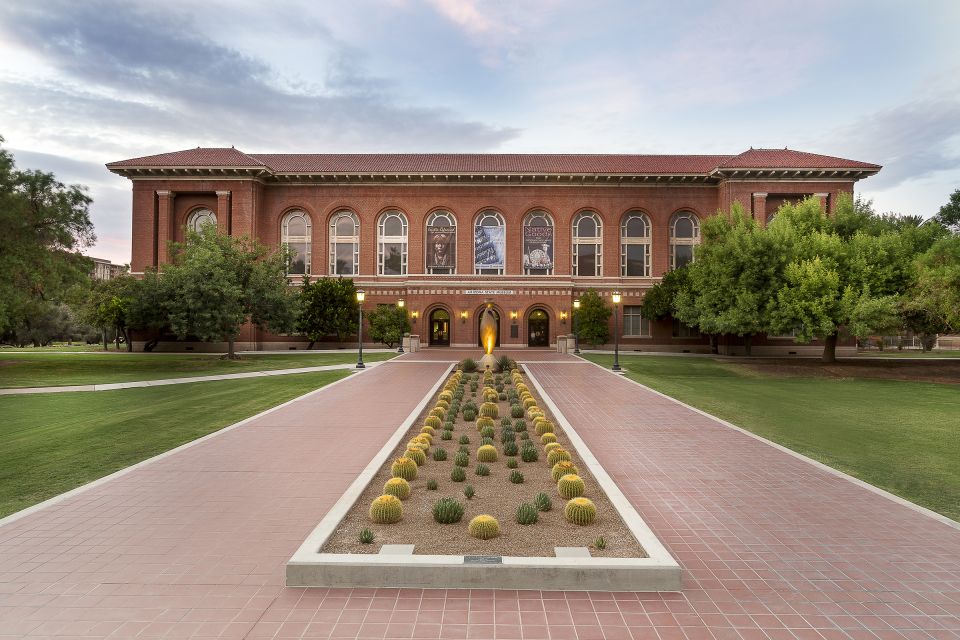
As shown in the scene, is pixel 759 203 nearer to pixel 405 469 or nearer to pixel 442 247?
pixel 442 247

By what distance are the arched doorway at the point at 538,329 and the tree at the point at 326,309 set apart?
44.7 feet

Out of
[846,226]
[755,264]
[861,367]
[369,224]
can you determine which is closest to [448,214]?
[369,224]

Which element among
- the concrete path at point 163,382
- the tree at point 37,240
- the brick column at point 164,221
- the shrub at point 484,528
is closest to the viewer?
the shrub at point 484,528

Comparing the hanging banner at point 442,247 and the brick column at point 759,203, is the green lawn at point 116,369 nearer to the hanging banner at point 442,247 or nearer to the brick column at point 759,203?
the hanging banner at point 442,247

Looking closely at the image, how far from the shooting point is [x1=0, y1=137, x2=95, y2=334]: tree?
25.1 metres

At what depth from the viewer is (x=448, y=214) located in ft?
141

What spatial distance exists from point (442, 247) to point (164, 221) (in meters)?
21.9

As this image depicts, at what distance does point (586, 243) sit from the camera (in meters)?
42.8

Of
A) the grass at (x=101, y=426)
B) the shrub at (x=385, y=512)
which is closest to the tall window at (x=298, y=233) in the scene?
the grass at (x=101, y=426)

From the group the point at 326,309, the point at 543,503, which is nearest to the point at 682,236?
the point at 326,309

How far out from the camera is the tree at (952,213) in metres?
48.5

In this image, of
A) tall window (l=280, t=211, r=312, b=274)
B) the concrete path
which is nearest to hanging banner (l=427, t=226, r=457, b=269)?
tall window (l=280, t=211, r=312, b=274)

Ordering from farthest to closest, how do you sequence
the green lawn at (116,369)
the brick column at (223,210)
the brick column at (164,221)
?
the brick column at (164,221) → the brick column at (223,210) → the green lawn at (116,369)

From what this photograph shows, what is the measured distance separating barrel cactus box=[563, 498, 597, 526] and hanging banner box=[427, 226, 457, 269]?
122ft
